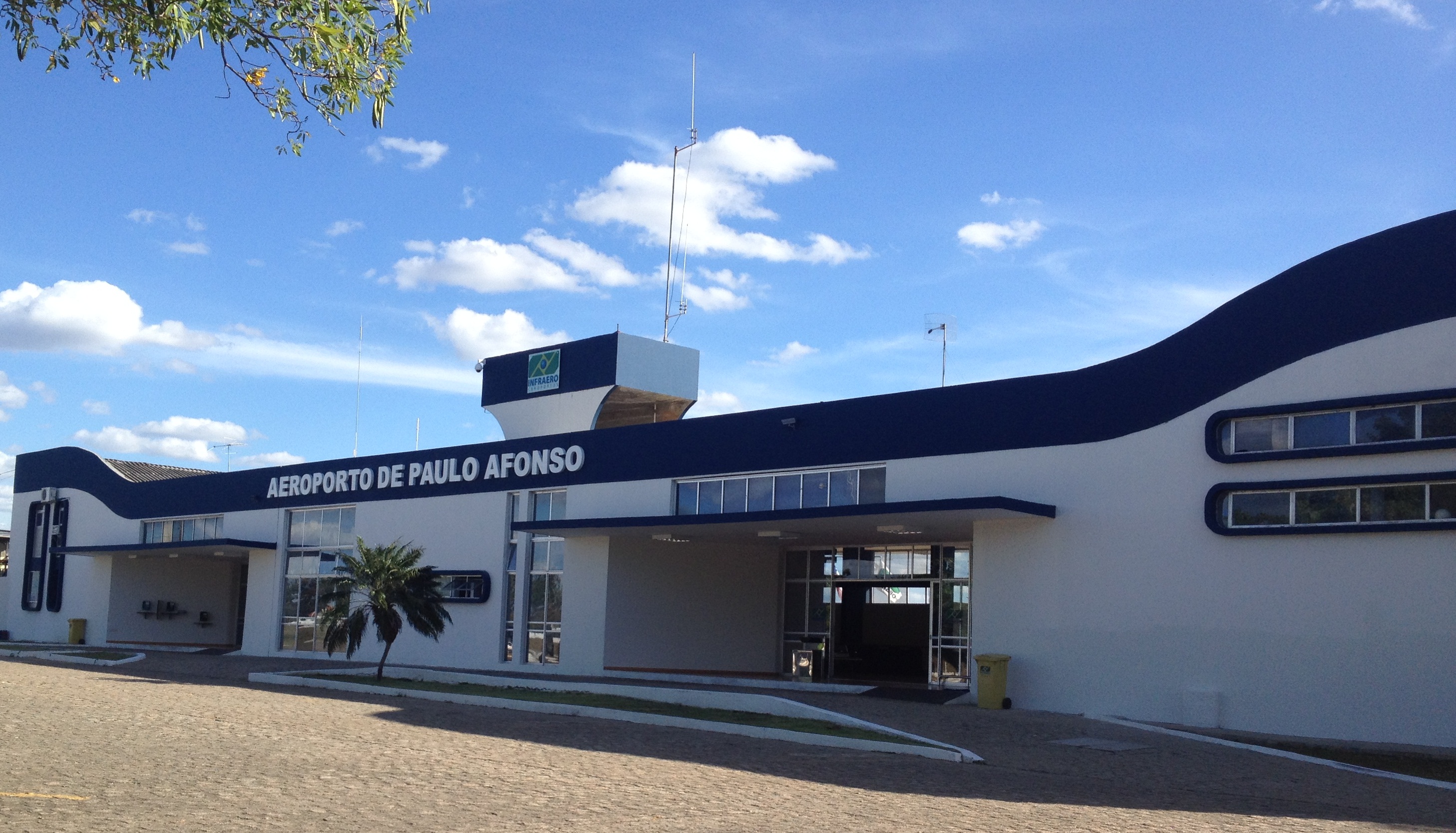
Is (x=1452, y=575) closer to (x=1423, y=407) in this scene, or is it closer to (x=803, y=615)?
(x=1423, y=407)

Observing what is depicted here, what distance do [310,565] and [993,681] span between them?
22835 mm

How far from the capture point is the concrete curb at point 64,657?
31.5 m

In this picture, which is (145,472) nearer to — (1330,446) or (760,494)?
(760,494)

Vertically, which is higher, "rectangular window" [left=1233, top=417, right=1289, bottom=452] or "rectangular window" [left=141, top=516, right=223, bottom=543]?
"rectangular window" [left=1233, top=417, right=1289, bottom=452]

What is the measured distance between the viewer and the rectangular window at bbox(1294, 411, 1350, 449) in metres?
18.0


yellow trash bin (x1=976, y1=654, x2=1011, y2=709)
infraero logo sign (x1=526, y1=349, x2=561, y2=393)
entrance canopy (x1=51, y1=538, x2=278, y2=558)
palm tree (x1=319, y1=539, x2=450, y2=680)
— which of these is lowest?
yellow trash bin (x1=976, y1=654, x2=1011, y2=709)

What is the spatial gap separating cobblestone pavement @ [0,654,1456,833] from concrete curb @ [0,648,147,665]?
1359 centimetres

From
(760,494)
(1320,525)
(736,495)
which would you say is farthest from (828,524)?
(1320,525)

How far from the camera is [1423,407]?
17359 millimetres

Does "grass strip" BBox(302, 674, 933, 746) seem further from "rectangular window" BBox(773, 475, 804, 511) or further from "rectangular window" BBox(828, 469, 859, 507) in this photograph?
"rectangular window" BBox(828, 469, 859, 507)

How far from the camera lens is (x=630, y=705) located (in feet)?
66.6

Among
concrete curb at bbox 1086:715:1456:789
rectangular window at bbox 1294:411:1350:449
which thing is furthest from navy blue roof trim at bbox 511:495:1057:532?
rectangular window at bbox 1294:411:1350:449

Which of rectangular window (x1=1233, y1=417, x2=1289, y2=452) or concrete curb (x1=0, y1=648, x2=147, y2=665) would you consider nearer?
rectangular window (x1=1233, y1=417, x2=1289, y2=452)

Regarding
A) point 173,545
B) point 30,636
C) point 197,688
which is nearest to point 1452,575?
point 197,688
